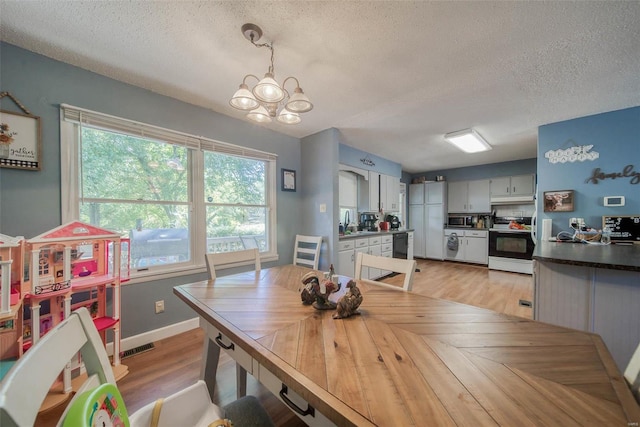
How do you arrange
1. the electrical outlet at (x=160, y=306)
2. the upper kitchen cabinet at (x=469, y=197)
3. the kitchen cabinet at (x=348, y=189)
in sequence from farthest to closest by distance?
the upper kitchen cabinet at (x=469, y=197) < the kitchen cabinet at (x=348, y=189) < the electrical outlet at (x=160, y=306)

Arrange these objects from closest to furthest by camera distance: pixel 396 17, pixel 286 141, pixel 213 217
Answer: pixel 396 17 → pixel 213 217 → pixel 286 141

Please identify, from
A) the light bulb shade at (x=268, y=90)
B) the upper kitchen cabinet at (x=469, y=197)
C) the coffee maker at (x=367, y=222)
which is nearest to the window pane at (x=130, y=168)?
the light bulb shade at (x=268, y=90)

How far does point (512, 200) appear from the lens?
16.5 feet

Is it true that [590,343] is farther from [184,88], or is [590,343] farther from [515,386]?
[184,88]

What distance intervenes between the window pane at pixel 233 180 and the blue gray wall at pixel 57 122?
0.28 m

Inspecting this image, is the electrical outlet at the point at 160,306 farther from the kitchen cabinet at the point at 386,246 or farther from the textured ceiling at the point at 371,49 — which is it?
the kitchen cabinet at the point at 386,246

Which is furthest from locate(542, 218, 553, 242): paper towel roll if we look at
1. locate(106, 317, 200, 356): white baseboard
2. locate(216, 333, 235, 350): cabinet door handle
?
locate(106, 317, 200, 356): white baseboard

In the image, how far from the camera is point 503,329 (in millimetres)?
910

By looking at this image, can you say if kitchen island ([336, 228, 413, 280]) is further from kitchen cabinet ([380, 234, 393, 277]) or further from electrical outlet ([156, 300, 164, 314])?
electrical outlet ([156, 300, 164, 314])

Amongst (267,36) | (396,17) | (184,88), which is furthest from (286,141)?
(396,17)

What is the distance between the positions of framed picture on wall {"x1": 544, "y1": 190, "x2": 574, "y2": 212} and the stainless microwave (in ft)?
9.05

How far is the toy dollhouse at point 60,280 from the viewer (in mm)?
1388

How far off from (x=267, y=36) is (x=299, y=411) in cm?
198

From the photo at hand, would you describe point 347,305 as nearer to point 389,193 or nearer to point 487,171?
point 389,193
